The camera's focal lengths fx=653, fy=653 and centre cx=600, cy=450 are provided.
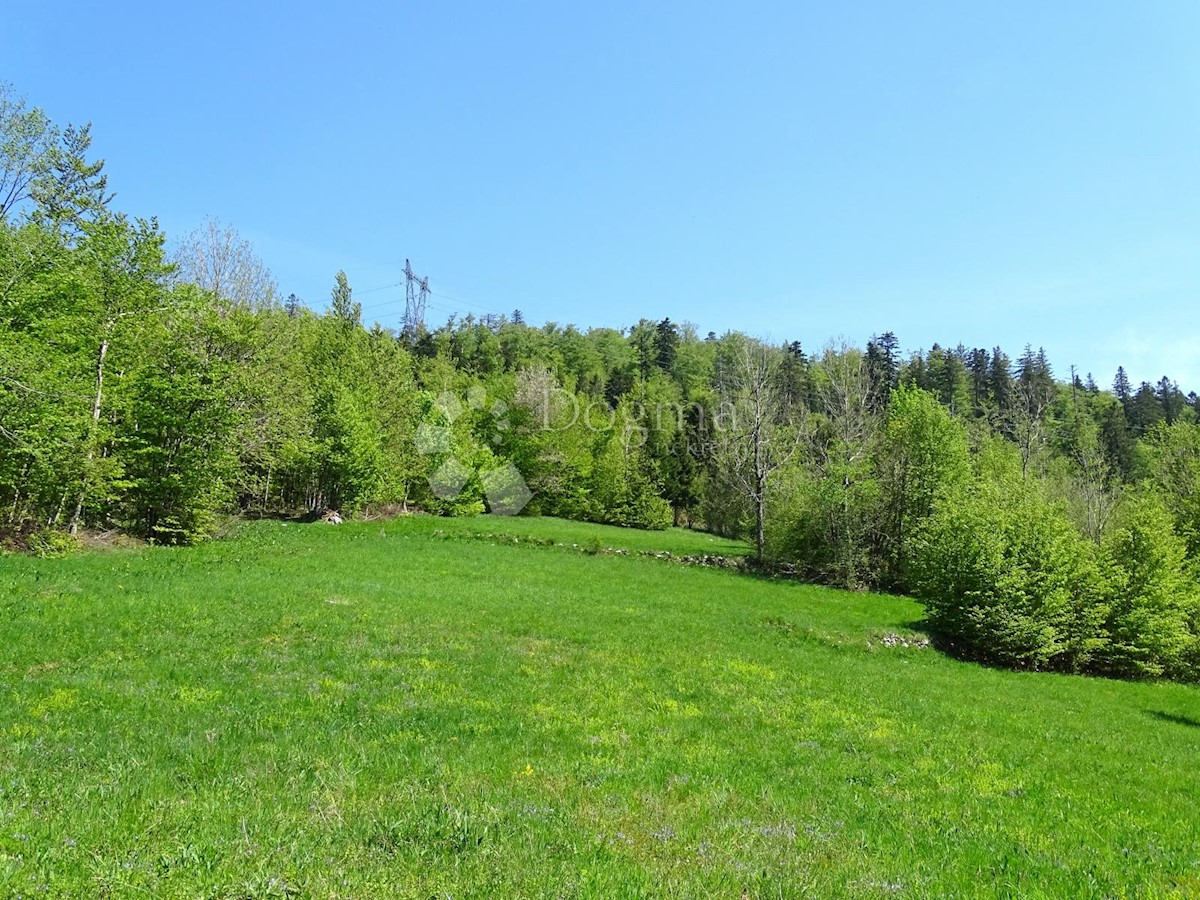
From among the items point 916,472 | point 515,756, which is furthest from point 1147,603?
point 515,756

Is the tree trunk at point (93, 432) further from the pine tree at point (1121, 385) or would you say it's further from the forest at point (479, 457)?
the pine tree at point (1121, 385)

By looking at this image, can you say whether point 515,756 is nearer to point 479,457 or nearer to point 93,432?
point 93,432

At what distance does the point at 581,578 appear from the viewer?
31.5 metres

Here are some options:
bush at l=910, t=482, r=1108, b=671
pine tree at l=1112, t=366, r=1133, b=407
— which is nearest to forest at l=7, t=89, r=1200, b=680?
bush at l=910, t=482, r=1108, b=671

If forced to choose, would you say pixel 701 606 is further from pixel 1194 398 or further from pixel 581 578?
pixel 1194 398

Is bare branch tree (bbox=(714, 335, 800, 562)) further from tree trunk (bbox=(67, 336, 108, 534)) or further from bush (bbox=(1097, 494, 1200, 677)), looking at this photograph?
tree trunk (bbox=(67, 336, 108, 534))

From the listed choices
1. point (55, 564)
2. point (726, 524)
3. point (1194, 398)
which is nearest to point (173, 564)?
point (55, 564)

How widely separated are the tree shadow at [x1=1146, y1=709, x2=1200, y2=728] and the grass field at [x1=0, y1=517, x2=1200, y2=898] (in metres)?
0.12

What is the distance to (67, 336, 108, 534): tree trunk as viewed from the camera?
25030 mm

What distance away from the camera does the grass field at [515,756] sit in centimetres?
559

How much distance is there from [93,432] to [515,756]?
80.0 feet

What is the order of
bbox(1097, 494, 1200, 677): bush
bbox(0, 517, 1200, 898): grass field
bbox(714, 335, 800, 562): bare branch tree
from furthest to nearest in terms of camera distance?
bbox(714, 335, 800, 562): bare branch tree → bbox(1097, 494, 1200, 677): bush → bbox(0, 517, 1200, 898): grass field

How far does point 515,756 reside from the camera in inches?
376

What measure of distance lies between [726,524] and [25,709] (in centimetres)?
7165
